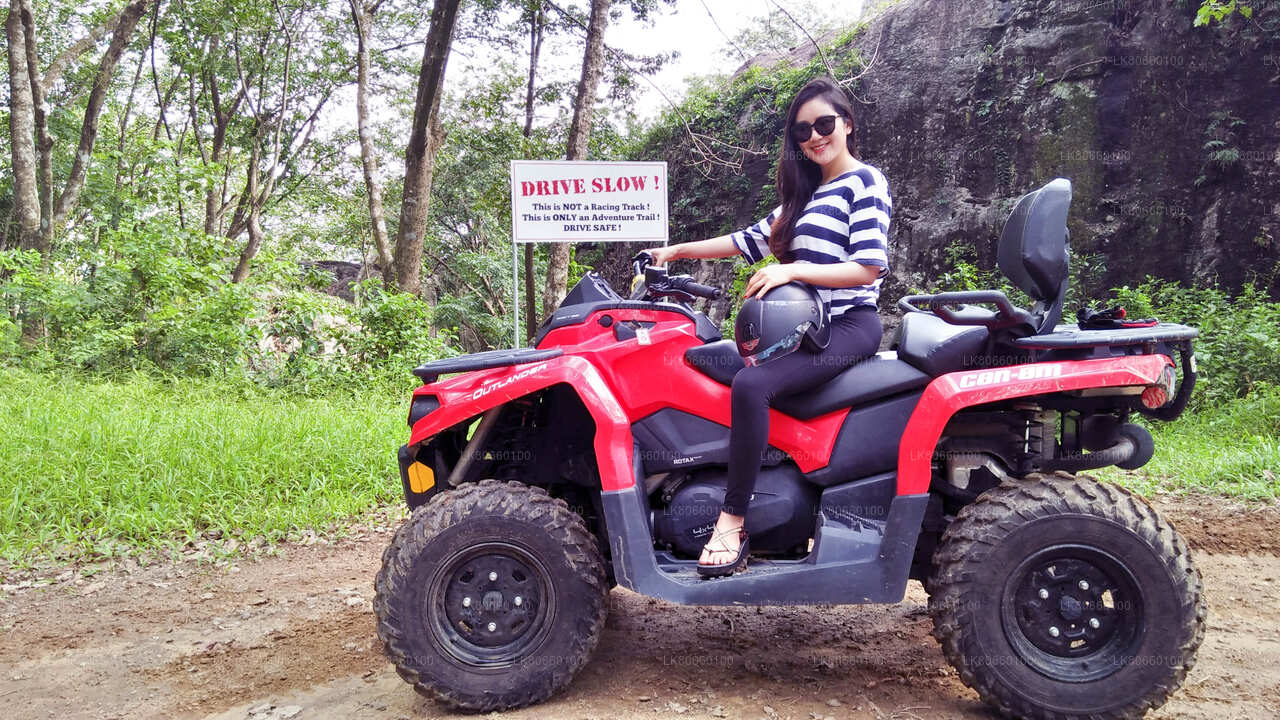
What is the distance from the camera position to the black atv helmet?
97.1 inches

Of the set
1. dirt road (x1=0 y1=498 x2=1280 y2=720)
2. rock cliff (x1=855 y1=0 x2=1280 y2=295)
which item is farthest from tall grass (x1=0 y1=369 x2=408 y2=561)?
rock cliff (x1=855 y1=0 x2=1280 y2=295)

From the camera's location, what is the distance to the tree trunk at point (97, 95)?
1032cm

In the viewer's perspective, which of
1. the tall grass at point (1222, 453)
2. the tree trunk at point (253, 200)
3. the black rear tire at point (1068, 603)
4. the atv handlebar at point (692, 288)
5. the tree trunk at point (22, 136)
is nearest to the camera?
the black rear tire at point (1068, 603)

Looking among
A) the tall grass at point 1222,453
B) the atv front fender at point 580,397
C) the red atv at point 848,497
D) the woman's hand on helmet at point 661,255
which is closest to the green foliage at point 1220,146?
the tall grass at point 1222,453

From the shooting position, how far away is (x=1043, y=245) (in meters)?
2.41

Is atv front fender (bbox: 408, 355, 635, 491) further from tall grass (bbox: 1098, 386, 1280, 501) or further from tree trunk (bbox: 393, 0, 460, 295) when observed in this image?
Result: tree trunk (bbox: 393, 0, 460, 295)

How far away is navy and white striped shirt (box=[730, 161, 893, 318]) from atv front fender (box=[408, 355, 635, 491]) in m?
0.85

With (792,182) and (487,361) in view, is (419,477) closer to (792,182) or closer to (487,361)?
(487,361)

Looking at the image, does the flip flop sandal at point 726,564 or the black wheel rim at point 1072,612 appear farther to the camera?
the flip flop sandal at point 726,564

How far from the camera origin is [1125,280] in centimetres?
995

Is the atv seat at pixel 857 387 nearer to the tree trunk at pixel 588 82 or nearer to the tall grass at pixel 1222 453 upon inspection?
the tall grass at pixel 1222 453

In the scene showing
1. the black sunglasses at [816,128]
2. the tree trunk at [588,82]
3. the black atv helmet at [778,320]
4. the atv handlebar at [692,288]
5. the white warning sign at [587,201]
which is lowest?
the black atv helmet at [778,320]

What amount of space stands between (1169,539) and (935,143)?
38.0 feet

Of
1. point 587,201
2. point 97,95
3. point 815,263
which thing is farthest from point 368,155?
point 815,263
